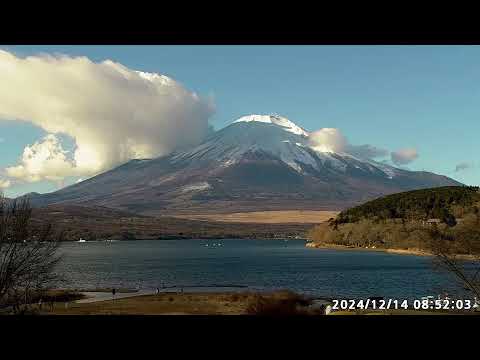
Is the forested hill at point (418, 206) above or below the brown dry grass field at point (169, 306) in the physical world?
above

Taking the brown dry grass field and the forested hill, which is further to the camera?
the forested hill

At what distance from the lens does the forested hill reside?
10044 cm

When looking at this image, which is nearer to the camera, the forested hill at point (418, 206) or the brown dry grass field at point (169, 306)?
the brown dry grass field at point (169, 306)

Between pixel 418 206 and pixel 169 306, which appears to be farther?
pixel 418 206

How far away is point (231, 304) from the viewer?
30.9 meters

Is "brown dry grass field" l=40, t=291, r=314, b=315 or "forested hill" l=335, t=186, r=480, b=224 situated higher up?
"forested hill" l=335, t=186, r=480, b=224

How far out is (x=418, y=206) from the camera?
109 meters

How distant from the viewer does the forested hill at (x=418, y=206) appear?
3954 inches
